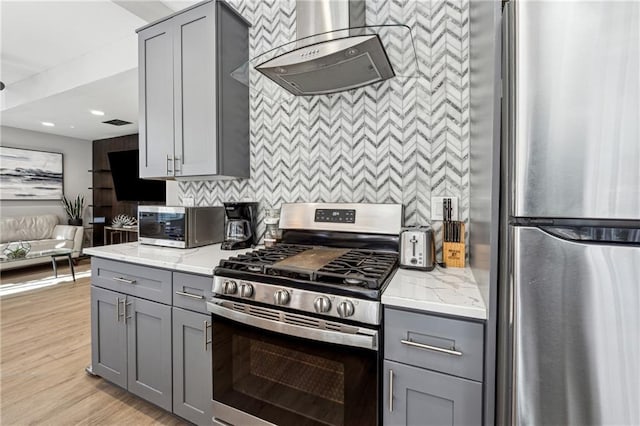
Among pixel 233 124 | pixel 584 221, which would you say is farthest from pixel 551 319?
pixel 233 124

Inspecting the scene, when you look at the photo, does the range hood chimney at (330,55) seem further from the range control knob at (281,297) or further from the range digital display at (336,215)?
the range control knob at (281,297)

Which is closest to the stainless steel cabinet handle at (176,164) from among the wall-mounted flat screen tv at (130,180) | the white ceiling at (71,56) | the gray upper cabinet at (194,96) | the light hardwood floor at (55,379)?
the gray upper cabinet at (194,96)

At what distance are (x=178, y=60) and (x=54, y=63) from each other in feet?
9.07

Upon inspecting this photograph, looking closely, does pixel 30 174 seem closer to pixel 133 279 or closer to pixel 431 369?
pixel 133 279

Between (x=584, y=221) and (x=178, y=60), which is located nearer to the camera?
(x=584, y=221)

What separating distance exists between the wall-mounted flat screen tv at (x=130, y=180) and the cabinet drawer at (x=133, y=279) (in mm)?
4484

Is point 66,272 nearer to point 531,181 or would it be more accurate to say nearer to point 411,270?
point 411,270

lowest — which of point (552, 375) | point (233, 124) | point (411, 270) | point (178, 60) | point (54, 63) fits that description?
point (552, 375)

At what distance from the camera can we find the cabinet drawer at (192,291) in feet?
4.69

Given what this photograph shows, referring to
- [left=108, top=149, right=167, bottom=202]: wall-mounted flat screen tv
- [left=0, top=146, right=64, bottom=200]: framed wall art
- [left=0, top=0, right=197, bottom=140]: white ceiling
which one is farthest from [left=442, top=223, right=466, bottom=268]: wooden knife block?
[left=0, top=146, right=64, bottom=200]: framed wall art

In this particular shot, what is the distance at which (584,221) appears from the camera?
681 millimetres

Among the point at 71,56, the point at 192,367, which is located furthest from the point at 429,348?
the point at 71,56

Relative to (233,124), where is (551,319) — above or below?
below

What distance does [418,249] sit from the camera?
135 cm
